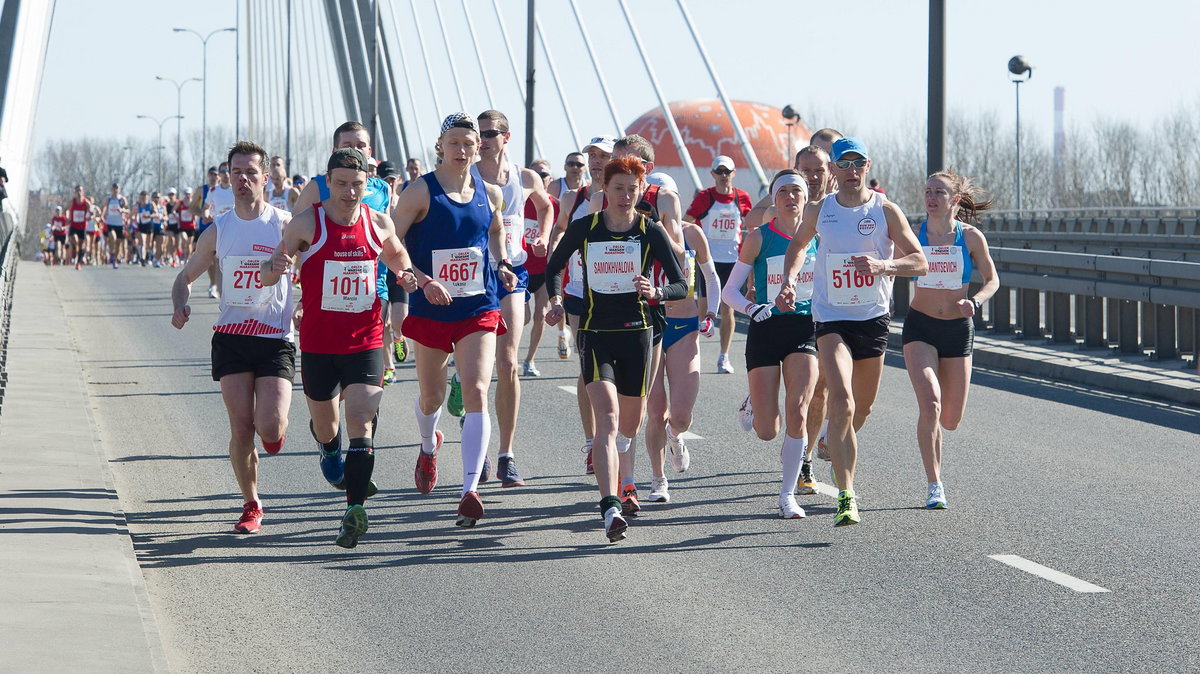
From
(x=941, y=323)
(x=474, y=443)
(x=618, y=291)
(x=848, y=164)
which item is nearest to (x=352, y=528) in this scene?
(x=474, y=443)

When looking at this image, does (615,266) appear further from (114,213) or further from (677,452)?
(114,213)

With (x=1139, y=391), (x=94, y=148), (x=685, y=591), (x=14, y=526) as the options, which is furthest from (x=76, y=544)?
(x=94, y=148)

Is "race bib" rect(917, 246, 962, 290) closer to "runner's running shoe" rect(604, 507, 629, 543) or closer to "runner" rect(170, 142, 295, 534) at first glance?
"runner's running shoe" rect(604, 507, 629, 543)

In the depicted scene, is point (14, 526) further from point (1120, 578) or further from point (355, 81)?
point (355, 81)

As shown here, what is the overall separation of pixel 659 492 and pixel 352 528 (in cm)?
199

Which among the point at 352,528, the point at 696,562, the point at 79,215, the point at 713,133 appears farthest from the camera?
the point at 713,133

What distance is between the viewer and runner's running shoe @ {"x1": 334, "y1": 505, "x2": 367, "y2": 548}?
749 centimetres

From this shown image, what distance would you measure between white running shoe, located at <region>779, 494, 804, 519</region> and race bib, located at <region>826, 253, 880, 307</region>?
993 millimetres

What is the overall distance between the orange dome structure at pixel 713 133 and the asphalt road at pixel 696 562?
10410 centimetres

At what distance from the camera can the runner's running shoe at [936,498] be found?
862cm

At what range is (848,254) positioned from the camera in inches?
328

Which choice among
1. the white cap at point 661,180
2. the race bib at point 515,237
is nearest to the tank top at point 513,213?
the race bib at point 515,237

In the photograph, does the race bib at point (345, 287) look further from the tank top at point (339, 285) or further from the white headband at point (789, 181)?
the white headband at point (789, 181)

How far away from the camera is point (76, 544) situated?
7.21m
